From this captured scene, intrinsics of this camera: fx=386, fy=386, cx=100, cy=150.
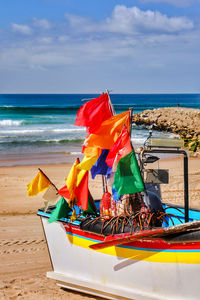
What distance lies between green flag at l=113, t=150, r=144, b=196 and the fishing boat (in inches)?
18.8

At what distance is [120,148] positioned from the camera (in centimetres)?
500

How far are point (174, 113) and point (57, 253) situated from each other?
37508mm

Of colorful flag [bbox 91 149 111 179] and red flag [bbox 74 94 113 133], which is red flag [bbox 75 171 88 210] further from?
red flag [bbox 74 94 113 133]

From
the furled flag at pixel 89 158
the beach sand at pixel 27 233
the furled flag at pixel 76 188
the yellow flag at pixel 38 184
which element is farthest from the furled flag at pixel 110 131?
the beach sand at pixel 27 233

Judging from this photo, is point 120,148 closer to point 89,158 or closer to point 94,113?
point 89,158

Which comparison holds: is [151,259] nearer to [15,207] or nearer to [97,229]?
[97,229]

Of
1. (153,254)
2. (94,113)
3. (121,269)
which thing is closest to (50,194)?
(94,113)

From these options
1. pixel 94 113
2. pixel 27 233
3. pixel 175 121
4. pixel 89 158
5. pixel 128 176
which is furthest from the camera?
pixel 175 121

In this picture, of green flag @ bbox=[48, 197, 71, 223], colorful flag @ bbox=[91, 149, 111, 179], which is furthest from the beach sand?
colorful flag @ bbox=[91, 149, 111, 179]

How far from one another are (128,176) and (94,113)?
1.22 meters

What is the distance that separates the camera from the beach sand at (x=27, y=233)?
20.8 ft

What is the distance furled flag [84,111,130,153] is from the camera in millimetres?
5273

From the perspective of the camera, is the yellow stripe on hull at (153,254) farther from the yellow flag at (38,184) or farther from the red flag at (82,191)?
the yellow flag at (38,184)

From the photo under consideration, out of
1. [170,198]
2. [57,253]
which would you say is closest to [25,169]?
[170,198]
